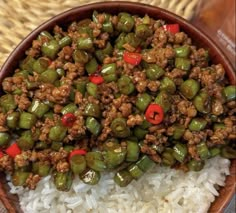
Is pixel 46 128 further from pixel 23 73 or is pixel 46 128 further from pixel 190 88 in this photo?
pixel 190 88

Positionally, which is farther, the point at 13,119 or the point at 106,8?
the point at 106,8

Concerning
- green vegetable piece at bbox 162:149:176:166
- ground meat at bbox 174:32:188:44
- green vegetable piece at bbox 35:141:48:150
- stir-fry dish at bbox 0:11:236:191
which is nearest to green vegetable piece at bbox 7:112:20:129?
stir-fry dish at bbox 0:11:236:191

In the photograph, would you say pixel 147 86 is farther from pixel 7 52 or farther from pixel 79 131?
pixel 7 52

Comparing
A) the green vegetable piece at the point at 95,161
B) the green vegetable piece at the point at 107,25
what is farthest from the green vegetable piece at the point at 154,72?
the green vegetable piece at the point at 95,161

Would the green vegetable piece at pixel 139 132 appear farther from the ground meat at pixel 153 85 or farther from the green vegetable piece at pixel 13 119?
the green vegetable piece at pixel 13 119

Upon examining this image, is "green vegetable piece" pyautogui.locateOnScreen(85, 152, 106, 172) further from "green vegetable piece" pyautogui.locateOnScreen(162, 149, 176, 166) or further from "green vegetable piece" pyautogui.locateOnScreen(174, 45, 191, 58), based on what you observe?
"green vegetable piece" pyautogui.locateOnScreen(174, 45, 191, 58)

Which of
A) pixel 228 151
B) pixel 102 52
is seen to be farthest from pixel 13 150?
pixel 228 151

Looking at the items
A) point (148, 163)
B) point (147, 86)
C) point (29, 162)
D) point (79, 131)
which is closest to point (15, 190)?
point (29, 162)
